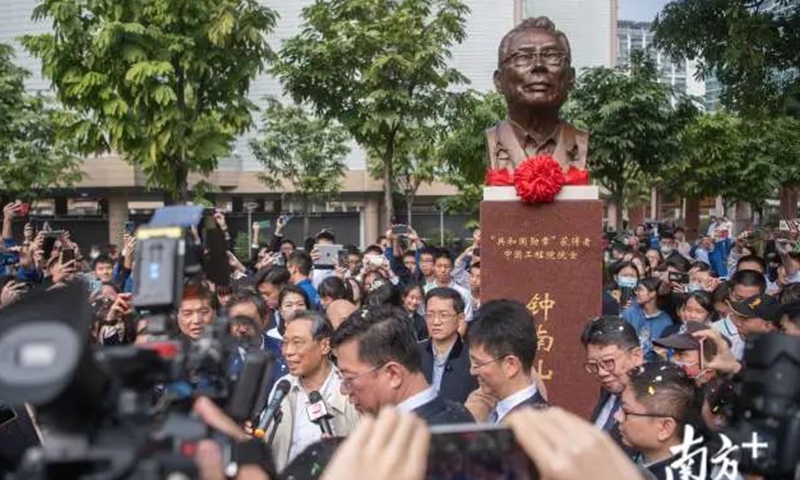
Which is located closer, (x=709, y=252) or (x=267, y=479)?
(x=267, y=479)

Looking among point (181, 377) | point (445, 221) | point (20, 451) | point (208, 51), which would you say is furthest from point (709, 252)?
point (445, 221)

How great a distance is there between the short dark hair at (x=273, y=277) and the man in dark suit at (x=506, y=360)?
395 cm

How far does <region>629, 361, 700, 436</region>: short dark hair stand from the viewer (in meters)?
3.08

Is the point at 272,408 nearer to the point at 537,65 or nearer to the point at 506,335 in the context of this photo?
the point at 506,335

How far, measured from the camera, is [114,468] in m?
1.21

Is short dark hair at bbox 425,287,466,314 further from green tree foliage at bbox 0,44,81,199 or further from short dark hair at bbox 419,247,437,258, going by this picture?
green tree foliage at bbox 0,44,81,199

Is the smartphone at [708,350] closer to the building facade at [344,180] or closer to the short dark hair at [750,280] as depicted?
the short dark hair at [750,280]

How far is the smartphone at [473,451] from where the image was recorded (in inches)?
61.0

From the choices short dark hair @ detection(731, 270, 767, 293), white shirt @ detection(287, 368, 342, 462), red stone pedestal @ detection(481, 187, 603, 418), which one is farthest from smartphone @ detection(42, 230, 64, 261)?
short dark hair @ detection(731, 270, 767, 293)

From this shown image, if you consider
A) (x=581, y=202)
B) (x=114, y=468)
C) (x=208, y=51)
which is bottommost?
(x=114, y=468)

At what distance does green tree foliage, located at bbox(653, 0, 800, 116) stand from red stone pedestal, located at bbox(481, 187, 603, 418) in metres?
2.79

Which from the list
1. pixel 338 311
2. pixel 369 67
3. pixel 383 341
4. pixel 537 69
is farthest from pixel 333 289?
pixel 369 67

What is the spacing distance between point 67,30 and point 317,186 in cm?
1563

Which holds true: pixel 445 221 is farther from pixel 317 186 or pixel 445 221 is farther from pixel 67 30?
pixel 67 30
